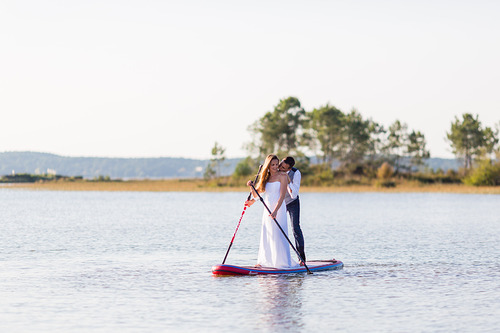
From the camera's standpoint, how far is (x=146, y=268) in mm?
17797

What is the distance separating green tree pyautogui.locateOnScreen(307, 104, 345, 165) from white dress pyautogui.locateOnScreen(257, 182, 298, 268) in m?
81.5

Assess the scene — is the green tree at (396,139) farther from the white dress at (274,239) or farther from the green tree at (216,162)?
the white dress at (274,239)

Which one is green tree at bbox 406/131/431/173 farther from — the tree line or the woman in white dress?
the woman in white dress

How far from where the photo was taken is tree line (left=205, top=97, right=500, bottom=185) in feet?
320

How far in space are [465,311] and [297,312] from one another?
2.55m

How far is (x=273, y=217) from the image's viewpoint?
16.0 meters

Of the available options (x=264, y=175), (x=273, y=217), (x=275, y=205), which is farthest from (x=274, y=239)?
(x=264, y=175)

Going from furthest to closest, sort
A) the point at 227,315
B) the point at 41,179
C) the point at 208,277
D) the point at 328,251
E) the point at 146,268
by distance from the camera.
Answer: the point at 41,179 < the point at 328,251 < the point at 146,268 < the point at 208,277 < the point at 227,315

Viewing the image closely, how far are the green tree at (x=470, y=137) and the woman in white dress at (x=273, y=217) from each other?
91.4 metres

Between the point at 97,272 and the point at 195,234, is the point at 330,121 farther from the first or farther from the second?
the point at 97,272

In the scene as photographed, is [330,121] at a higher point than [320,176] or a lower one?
higher

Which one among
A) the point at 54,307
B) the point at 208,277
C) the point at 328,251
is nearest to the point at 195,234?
the point at 328,251

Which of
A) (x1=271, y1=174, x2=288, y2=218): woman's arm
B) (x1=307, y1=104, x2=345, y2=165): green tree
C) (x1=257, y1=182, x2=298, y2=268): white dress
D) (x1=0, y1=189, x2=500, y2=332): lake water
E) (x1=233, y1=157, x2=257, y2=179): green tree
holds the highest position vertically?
(x1=307, y1=104, x2=345, y2=165): green tree

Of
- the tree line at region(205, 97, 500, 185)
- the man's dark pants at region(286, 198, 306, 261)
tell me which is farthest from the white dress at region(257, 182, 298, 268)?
the tree line at region(205, 97, 500, 185)
